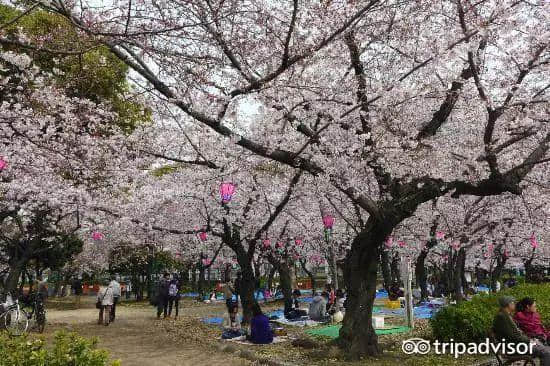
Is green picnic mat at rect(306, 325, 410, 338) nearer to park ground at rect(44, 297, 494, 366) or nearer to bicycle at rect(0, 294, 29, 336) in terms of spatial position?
park ground at rect(44, 297, 494, 366)

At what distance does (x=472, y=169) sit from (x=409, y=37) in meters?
2.67

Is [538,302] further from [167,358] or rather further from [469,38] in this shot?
[167,358]

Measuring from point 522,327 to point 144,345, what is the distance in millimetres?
8437

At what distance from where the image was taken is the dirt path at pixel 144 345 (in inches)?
366

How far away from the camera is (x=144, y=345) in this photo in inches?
453

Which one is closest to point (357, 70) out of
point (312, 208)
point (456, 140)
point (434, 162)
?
point (434, 162)

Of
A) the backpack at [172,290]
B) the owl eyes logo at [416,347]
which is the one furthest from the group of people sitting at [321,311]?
the backpack at [172,290]

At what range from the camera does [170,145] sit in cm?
1338

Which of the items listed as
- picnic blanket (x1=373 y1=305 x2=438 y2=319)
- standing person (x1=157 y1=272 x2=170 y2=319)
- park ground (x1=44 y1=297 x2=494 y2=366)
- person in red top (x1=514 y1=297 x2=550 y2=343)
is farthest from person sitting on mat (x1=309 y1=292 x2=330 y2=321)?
person in red top (x1=514 y1=297 x2=550 y2=343)

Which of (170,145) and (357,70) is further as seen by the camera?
(170,145)

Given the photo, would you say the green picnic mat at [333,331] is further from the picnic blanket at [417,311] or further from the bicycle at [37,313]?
the bicycle at [37,313]

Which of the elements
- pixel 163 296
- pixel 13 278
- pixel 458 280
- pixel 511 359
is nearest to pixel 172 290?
pixel 163 296

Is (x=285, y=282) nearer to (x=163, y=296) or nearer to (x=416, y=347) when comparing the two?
(x=163, y=296)

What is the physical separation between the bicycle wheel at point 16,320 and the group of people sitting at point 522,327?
35.8 feet
